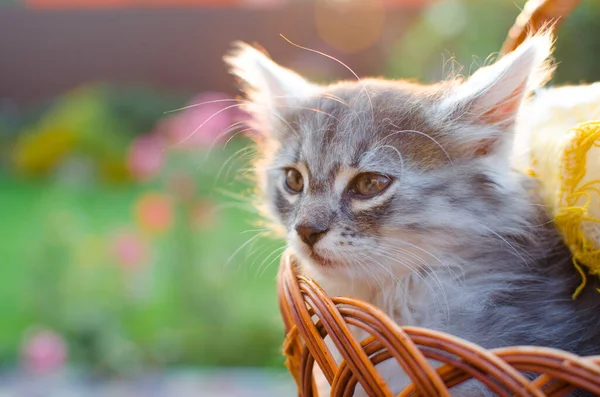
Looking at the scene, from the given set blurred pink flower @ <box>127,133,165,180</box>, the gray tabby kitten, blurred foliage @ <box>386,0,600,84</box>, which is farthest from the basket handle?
blurred pink flower @ <box>127,133,165,180</box>

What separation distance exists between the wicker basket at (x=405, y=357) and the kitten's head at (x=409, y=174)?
6.7 inches

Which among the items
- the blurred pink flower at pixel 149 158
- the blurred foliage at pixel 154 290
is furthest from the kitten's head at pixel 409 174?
the blurred pink flower at pixel 149 158

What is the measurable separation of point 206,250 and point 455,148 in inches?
86.7

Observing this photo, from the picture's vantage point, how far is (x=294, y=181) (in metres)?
1.41

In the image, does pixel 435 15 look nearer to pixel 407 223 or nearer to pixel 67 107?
pixel 407 223

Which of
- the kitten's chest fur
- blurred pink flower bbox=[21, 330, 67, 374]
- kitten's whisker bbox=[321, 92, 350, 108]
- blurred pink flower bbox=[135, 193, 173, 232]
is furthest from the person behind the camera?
blurred pink flower bbox=[135, 193, 173, 232]

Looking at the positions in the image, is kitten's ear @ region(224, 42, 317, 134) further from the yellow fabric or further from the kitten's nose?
the yellow fabric

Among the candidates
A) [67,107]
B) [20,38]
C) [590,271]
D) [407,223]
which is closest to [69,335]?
[407,223]

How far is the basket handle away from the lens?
54.9 inches

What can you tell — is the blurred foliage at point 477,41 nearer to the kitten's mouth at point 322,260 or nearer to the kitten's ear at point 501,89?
the kitten's ear at point 501,89

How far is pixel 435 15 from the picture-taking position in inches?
140

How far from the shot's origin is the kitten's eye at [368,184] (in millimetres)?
1242

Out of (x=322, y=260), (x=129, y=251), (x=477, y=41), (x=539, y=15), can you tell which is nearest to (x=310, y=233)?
(x=322, y=260)

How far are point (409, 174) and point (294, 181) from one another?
0.94 feet
